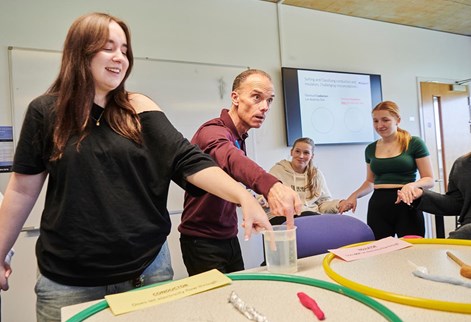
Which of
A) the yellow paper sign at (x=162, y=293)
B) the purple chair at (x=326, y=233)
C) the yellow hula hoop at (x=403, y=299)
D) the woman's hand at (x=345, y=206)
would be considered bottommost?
the woman's hand at (x=345, y=206)

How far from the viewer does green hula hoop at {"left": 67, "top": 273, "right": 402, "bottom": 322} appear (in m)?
0.56

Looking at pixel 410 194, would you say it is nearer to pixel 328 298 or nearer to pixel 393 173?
pixel 393 173

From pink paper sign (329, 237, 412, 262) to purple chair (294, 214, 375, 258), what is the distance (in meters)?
0.24

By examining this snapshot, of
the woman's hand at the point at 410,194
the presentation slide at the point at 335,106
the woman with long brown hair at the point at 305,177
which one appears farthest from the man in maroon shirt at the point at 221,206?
the presentation slide at the point at 335,106

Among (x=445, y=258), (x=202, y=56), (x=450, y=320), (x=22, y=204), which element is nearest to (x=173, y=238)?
(x=202, y=56)

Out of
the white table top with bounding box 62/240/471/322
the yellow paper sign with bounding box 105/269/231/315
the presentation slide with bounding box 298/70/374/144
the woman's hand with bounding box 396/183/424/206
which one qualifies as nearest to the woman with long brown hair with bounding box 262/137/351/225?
the presentation slide with bounding box 298/70/374/144

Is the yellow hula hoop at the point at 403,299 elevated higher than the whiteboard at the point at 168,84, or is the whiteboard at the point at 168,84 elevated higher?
the whiteboard at the point at 168,84

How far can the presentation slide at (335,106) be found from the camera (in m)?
3.25

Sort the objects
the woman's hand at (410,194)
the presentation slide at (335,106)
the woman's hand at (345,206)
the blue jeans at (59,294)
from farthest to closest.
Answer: the presentation slide at (335,106)
the woman's hand at (345,206)
the woman's hand at (410,194)
the blue jeans at (59,294)

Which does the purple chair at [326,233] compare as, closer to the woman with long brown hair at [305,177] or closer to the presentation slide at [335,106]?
the woman with long brown hair at [305,177]

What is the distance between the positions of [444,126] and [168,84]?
3.48 m

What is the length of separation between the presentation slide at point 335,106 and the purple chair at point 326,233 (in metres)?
1.99

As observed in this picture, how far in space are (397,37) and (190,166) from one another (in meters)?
3.88

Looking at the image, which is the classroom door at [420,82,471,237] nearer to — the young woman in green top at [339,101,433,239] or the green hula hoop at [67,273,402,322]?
the young woman in green top at [339,101,433,239]
